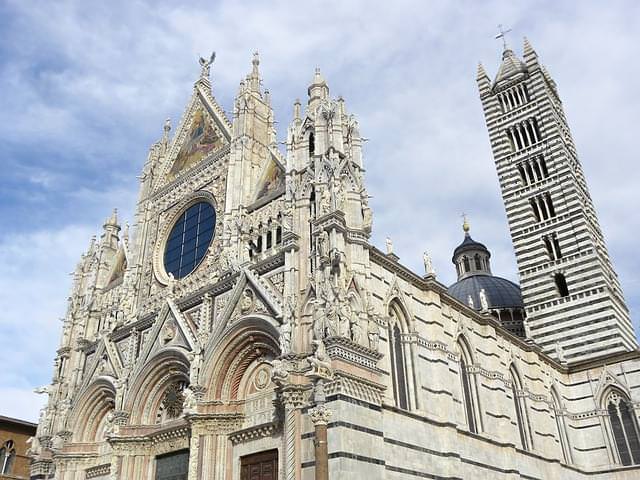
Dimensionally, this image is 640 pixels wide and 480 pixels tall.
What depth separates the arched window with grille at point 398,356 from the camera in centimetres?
1499

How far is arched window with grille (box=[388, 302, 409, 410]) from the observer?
49.2 feet

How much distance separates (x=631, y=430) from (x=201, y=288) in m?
17.2

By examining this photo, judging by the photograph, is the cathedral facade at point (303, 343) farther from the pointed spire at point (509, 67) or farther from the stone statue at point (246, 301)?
the pointed spire at point (509, 67)

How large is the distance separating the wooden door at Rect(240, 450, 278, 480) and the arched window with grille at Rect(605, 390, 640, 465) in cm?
1509

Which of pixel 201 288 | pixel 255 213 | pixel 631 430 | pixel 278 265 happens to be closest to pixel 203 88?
pixel 255 213

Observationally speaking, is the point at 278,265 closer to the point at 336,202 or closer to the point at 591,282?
the point at 336,202

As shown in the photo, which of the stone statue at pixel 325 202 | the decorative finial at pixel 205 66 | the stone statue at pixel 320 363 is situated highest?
the decorative finial at pixel 205 66

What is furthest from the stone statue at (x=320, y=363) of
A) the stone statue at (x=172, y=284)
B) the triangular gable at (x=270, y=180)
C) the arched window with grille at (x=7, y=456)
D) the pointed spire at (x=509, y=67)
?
the pointed spire at (x=509, y=67)

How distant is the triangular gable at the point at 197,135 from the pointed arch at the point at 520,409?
13.4m

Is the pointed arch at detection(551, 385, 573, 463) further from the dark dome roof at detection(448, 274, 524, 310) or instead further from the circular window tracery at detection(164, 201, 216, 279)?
the circular window tracery at detection(164, 201, 216, 279)

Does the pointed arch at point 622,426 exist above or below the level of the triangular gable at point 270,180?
below

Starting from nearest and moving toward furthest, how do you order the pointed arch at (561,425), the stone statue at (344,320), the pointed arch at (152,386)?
the stone statue at (344,320) → the pointed arch at (152,386) → the pointed arch at (561,425)

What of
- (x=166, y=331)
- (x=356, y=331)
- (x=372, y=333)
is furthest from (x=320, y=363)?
(x=166, y=331)

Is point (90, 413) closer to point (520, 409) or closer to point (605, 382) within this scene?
point (520, 409)
